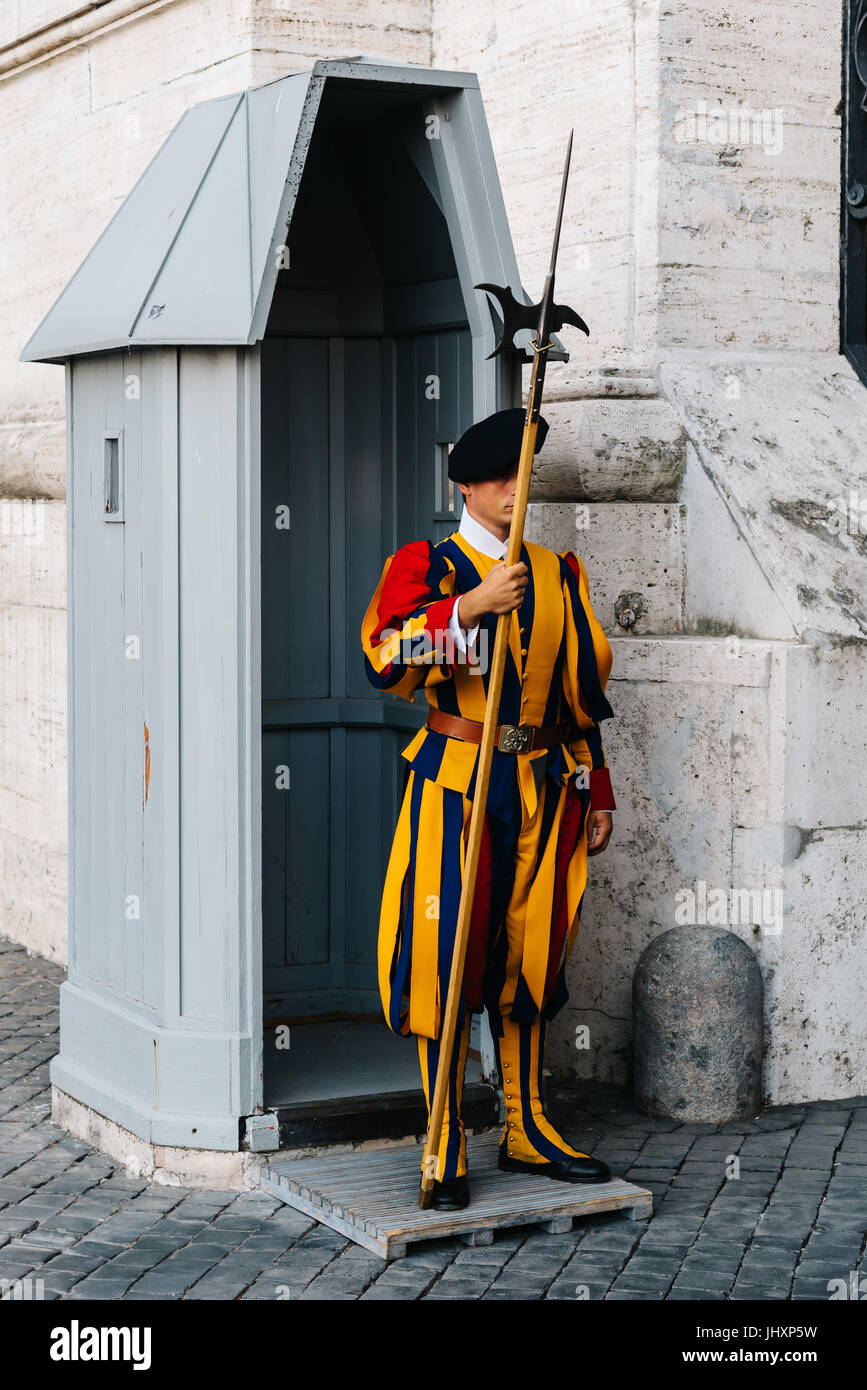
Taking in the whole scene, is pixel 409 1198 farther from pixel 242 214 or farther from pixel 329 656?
pixel 242 214

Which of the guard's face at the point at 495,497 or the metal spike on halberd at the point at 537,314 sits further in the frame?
the guard's face at the point at 495,497

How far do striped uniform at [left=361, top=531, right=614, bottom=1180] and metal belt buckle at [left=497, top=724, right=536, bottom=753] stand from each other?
2cm

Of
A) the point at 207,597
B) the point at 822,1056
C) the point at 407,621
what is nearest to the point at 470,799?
the point at 407,621

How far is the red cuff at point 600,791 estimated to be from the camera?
4598 mm

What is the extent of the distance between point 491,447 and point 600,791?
2.89ft

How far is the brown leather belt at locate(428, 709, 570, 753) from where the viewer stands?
14.4 feet

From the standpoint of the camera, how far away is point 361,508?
5742mm

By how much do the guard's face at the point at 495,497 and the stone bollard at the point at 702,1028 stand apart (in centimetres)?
147

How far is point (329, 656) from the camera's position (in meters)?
5.80

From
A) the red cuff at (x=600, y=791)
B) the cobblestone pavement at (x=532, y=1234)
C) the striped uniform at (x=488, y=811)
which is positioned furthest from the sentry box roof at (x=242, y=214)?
the cobblestone pavement at (x=532, y=1234)

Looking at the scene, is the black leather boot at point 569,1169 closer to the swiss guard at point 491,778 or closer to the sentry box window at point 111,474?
the swiss guard at point 491,778

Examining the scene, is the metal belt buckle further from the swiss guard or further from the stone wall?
the stone wall

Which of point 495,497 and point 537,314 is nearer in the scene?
point 537,314

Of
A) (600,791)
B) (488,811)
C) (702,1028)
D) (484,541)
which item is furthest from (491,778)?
(702,1028)
